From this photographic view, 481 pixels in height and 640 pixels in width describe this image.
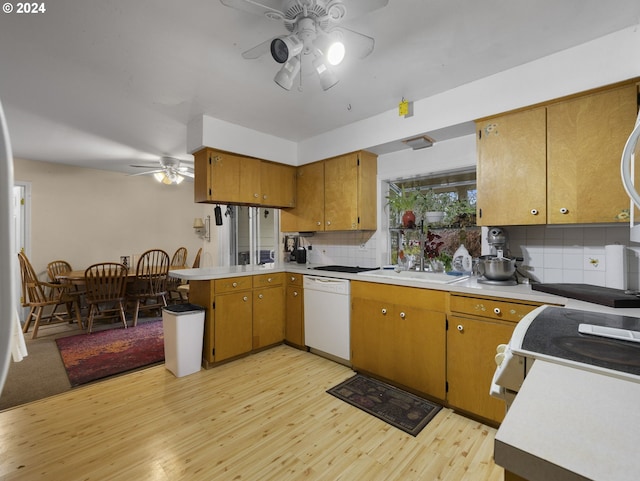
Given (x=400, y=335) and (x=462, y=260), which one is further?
(x=462, y=260)

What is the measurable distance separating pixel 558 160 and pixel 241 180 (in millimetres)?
2722

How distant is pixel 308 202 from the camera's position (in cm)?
359

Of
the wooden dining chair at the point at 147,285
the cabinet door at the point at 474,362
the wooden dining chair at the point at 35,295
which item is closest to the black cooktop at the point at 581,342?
the cabinet door at the point at 474,362

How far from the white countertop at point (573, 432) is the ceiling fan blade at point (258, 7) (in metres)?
1.70

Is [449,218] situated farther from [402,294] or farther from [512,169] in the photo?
[402,294]

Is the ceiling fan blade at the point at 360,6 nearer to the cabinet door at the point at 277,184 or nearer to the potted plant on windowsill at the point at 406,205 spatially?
the potted plant on windowsill at the point at 406,205

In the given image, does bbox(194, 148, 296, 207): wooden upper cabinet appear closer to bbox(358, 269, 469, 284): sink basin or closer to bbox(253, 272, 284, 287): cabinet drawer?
bbox(253, 272, 284, 287): cabinet drawer

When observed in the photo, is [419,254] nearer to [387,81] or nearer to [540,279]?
[540,279]

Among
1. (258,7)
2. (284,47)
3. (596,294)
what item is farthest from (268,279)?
(596,294)

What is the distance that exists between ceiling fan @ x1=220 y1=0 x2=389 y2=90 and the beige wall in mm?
4461

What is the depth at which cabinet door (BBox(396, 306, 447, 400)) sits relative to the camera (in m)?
2.12

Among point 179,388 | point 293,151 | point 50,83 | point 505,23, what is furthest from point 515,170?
point 50,83

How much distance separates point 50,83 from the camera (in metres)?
2.29

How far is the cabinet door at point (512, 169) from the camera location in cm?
199
